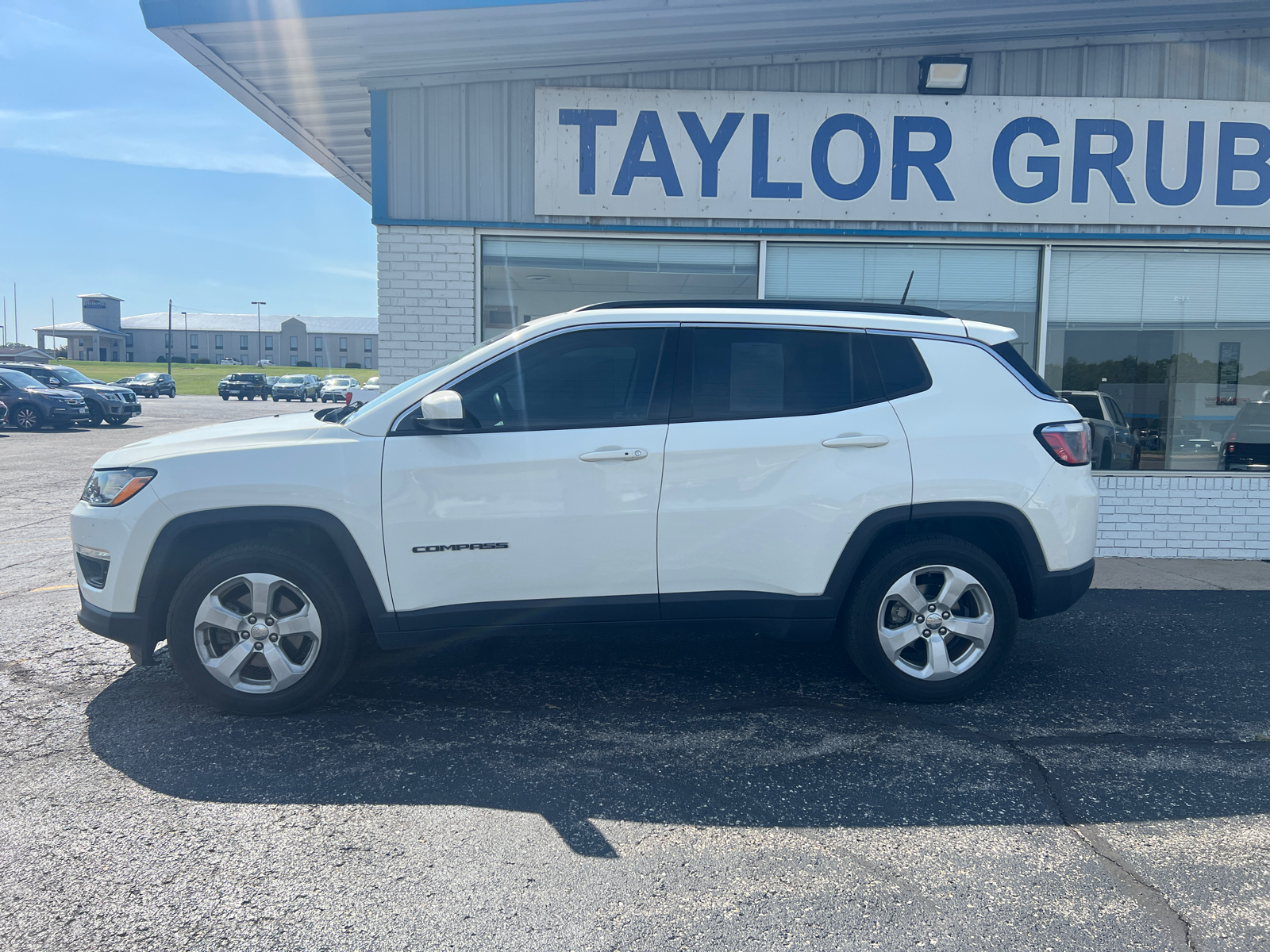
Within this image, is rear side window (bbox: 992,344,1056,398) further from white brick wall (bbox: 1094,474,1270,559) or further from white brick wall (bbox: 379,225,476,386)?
white brick wall (bbox: 379,225,476,386)

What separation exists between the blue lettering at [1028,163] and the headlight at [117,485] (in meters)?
7.35

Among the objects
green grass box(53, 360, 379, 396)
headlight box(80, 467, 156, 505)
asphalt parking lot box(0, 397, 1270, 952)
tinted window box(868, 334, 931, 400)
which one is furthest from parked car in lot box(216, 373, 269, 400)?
tinted window box(868, 334, 931, 400)

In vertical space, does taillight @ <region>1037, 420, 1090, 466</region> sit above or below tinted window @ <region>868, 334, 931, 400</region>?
below

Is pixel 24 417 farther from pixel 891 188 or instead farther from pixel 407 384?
pixel 407 384

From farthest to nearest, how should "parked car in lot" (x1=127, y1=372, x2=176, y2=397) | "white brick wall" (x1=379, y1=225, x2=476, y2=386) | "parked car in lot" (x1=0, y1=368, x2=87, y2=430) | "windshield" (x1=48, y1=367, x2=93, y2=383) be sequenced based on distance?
1. "parked car in lot" (x1=127, y1=372, x2=176, y2=397)
2. "windshield" (x1=48, y1=367, x2=93, y2=383)
3. "parked car in lot" (x1=0, y1=368, x2=87, y2=430)
4. "white brick wall" (x1=379, y1=225, x2=476, y2=386)

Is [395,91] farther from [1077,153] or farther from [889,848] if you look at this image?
[889,848]

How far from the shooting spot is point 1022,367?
14.1 feet

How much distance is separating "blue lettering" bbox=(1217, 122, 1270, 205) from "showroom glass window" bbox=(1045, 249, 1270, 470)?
0.52 meters

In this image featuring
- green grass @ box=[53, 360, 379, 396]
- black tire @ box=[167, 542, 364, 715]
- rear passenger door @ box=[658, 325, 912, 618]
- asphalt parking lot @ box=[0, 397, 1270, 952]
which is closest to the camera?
asphalt parking lot @ box=[0, 397, 1270, 952]

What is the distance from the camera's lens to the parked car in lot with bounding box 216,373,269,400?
53.6m

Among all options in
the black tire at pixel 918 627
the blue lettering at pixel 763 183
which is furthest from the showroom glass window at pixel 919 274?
the black tire at pixel 918 627

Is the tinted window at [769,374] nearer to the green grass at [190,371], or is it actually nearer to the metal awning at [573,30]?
the metal awning at [573,30]

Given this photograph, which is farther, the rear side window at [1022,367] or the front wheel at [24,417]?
the front wheel at [24,417]

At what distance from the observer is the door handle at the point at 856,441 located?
13.3ft
